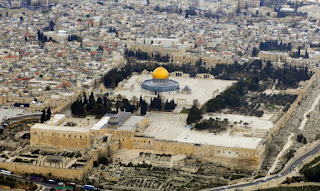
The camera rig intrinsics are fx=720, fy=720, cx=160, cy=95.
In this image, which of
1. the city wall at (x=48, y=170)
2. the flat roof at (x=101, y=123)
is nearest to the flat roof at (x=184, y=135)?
the flat roof at (x=101, y=123)

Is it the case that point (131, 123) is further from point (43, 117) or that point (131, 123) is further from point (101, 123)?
point (43, 117)

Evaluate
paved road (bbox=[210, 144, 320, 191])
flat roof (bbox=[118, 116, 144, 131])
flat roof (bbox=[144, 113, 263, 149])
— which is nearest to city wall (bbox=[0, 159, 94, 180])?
flat roof (bbox=[118, 116, 144, 131])

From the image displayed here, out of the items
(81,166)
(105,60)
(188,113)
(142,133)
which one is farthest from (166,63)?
(81,166)

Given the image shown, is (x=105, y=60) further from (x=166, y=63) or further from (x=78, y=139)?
(x=78, y=139)

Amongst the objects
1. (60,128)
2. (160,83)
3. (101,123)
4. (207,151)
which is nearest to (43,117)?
(60,128)

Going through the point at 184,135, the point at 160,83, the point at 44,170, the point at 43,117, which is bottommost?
the point at 44,170

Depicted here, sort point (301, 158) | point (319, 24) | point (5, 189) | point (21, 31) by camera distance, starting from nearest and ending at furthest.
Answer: point (5, 189)
point (301, 158)
point (21, 31)
point (319, 24)
